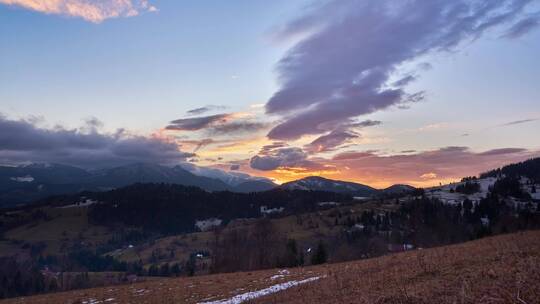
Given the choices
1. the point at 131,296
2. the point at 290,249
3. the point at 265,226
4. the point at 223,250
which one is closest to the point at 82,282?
the point at 223,250

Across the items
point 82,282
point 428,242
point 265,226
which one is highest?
point 265,226

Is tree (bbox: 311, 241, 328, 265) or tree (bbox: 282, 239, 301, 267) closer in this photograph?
tree (bbox: 311, 241, 328, 265)

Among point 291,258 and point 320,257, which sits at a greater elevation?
point 320,257

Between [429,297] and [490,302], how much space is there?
2460 mm

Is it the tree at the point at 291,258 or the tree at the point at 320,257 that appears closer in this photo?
the tree at the point at 320,257

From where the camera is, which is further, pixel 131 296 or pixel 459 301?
pixel 131 296

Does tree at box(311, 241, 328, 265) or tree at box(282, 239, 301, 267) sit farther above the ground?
tree at box(311, 241, 328, 265)

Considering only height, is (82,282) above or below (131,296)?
below

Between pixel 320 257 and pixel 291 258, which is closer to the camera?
pixel 320 257

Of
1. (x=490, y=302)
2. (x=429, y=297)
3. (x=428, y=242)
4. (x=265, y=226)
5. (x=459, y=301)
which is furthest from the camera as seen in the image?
(x=428, y=242)

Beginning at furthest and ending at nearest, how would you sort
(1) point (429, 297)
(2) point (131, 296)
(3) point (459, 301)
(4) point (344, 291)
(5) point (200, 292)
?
1. (2) point (131, 296)
2. (5) point (200, 292)
3. (4) point (344, 291)
4. (1) point (429, 297)
5. (3) point (459, 301)

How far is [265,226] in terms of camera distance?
9888cm

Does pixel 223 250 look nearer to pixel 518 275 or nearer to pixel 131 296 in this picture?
pixel 131 296

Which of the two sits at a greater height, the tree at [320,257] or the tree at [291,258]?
the tree at [320,257]
